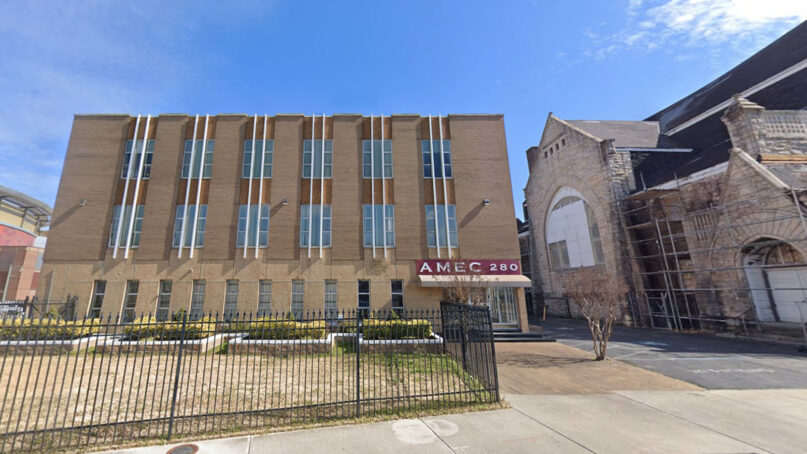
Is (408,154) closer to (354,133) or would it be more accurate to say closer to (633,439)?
(354,133)

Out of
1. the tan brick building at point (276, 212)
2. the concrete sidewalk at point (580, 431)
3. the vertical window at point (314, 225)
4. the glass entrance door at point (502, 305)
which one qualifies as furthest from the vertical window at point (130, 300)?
the glass entrance door at point (502, 305)

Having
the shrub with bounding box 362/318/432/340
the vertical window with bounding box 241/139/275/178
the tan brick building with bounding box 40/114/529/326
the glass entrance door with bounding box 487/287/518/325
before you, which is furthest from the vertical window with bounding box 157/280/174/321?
the glass entrance door with bounding box 487/287/518/325

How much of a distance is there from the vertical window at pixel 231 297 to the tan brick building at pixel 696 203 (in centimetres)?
2449

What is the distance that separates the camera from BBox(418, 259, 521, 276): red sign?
1828 centimetres

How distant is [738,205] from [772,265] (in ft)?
11.3

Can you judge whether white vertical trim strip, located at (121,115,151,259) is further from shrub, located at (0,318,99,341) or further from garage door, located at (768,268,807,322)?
garage door, located at (768,268,807,322)

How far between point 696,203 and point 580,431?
22.0 metres

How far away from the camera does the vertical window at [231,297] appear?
1788cm

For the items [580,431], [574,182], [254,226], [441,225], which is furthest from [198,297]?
[574,182]

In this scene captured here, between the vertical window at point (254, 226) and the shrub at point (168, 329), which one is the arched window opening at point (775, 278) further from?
the vertical window at point (254, 226)

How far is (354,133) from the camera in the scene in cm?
2053

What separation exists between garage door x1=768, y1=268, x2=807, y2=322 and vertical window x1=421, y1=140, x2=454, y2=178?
18.0 m

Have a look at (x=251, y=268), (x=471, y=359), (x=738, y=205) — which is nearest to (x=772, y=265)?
(x=738, y=205)

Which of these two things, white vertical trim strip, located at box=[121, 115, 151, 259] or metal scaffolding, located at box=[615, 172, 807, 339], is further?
white vertical trim strip, located at box=[121, 115, 151, 259]
